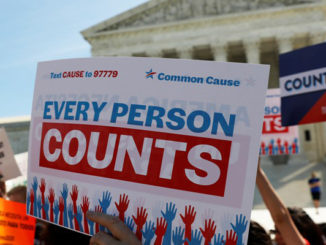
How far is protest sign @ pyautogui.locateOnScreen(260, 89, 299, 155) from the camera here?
9727mm

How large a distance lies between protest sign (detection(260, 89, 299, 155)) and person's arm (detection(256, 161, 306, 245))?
7040 mm

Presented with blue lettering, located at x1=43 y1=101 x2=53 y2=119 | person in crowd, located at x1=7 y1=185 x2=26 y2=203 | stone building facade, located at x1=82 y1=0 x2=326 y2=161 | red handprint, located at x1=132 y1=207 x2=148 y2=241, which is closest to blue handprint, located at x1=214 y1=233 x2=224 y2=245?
red handprint, located at x1=132 y1=207 x2=148 y2=241

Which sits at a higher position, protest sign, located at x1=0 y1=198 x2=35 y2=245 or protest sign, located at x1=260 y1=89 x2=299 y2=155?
protest sign, located at x1=260 y1=89 x2=299 y2=155

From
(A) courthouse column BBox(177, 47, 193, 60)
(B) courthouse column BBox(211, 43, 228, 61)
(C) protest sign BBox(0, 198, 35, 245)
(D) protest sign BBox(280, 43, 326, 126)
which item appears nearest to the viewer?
(C) protest sign BBox(0, 198, 35, 245)

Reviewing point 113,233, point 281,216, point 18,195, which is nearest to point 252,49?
point 18,195

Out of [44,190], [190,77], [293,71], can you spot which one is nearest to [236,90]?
[190,77]

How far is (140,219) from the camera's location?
6.19 feet

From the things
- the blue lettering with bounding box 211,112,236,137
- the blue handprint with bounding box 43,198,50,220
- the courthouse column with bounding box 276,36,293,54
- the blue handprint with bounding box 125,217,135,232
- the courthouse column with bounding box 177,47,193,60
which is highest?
the courthouse column with bounding box 276,36,293,54

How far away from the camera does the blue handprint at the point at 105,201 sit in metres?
1.97

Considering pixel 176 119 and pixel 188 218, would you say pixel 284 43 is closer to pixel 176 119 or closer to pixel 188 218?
pixel 176 119

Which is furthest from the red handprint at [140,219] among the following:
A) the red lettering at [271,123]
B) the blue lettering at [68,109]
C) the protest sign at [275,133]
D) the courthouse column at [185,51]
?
the courthouse column at [185,51]

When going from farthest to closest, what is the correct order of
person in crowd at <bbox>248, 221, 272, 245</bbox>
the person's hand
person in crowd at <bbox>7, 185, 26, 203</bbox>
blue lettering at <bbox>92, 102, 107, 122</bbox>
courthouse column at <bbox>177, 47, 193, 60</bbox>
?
courthouse column at <bbox>177, 47, 193, 60</bbox>, person in crowd at <bbox>7, 185, 26, 203</bbox>, person in crowd at <bbox>248, 221, 272, 245</bbox>, blue lettering at <bbox>92, 102, 107, 122</bbox>, the person's hand

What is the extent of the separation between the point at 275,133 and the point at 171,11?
93.2 ft

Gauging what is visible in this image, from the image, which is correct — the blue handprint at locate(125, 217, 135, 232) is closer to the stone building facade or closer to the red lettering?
the red lettering
